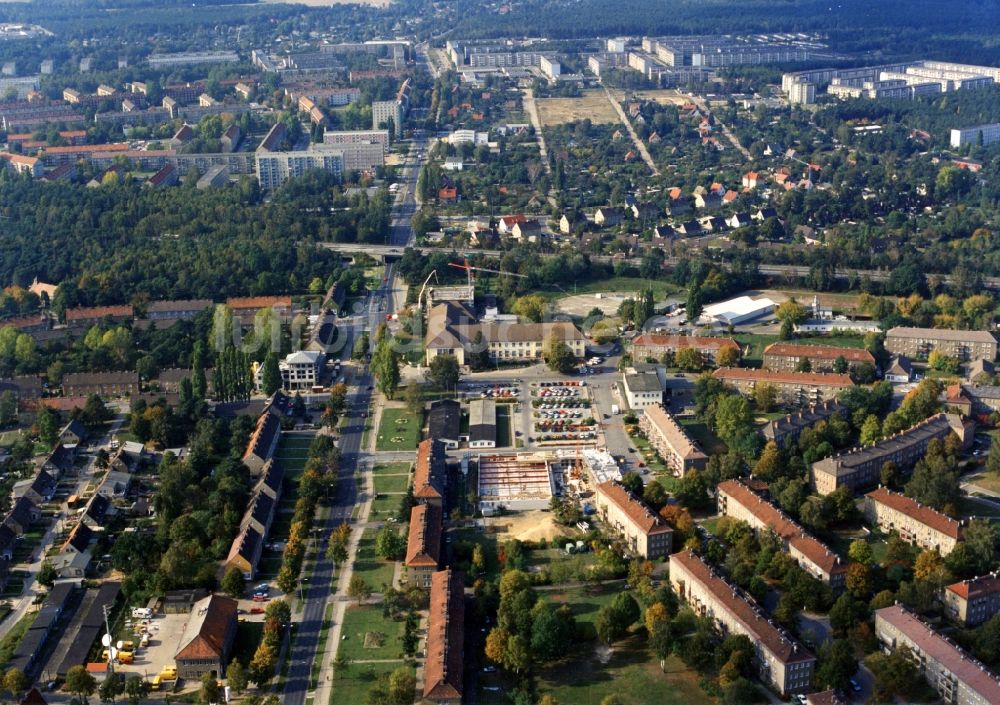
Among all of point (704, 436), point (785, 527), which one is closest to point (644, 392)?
point (704, 436)

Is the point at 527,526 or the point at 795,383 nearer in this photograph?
the point at 527,526

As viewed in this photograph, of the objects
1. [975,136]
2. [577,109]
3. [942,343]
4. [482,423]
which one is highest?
[577,109]

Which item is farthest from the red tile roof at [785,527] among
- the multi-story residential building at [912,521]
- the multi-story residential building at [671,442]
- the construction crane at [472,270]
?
the construction crane at [472,270]

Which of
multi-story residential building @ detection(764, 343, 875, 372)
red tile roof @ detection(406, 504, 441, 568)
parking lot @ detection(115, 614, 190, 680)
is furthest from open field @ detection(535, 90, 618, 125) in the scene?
parking lot @ detection(115, 614, 190, 680)

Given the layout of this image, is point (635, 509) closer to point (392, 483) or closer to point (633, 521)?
point (633, 521)

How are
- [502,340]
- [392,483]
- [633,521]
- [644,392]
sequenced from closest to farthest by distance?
[633,521], [392,483], [644,392], [502,340]

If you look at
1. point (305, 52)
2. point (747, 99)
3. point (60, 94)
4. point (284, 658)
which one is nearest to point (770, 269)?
point (284, 658)

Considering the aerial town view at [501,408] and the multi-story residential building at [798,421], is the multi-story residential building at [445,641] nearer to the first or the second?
the aerial town view at [501,408]
